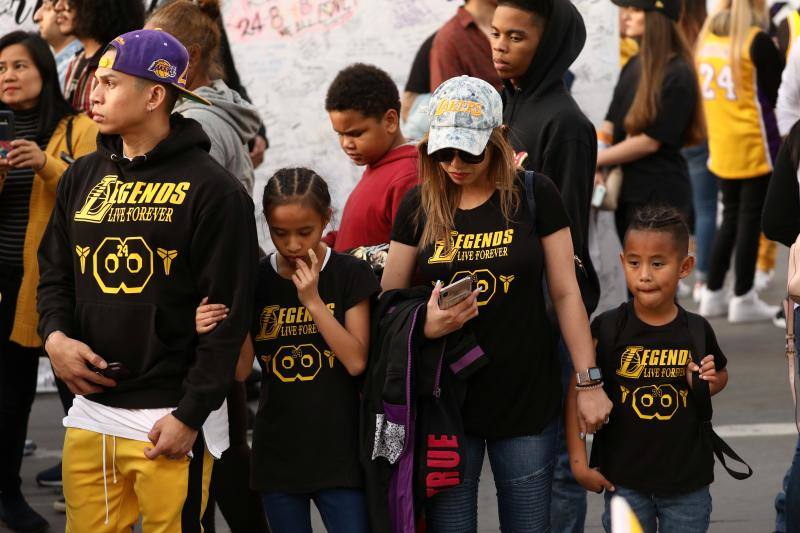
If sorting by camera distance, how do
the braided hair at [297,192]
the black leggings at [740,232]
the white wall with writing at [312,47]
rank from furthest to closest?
the black leggings at [740,232] → the white wall with writing at [312,47] → the braided hair at [297,192]

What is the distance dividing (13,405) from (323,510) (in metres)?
1.91

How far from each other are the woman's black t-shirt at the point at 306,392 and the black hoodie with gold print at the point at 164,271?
21 cm

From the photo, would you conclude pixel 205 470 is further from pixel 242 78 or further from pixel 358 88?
pixel 242 78

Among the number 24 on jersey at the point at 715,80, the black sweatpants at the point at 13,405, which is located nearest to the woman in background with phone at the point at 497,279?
the black sweatpants at the point at 13,405

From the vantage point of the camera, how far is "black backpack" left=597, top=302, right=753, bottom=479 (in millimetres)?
3779

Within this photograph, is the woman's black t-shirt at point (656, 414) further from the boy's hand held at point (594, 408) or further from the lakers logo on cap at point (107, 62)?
the lakers logo on cap at point (107, 62)

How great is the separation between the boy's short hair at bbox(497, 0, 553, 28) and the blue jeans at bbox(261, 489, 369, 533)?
168 centimetres

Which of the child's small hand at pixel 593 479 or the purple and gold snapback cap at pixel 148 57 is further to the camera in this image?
the child's small hand at pixel 593 479

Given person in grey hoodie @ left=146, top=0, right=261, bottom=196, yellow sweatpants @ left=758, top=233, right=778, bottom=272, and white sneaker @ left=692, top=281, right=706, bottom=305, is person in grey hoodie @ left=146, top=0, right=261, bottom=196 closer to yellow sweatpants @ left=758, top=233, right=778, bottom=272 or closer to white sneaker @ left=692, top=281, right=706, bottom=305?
white sneaker @ left=692, top=281, right=706, bottom=305

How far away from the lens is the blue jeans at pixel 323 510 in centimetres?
370

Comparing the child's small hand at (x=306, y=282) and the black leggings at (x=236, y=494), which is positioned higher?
the child's small hand at (x=306, y=282)

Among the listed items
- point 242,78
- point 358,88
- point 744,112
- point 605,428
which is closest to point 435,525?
point 605,428

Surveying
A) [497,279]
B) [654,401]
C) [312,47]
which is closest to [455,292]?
[497,279]

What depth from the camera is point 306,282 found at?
11.7 ft
